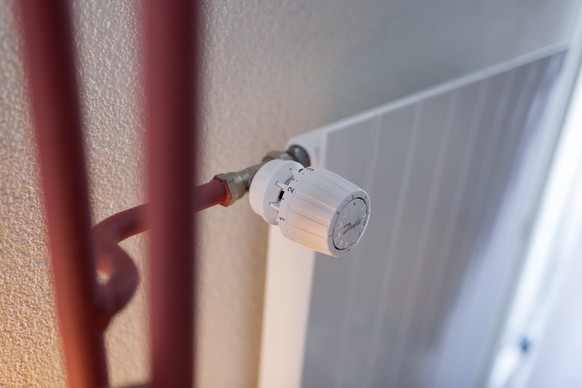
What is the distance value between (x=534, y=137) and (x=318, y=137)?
59cm

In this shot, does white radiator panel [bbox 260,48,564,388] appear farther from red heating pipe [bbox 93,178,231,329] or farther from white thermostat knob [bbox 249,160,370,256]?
red heating pipe [bbox 93,178,231,329]

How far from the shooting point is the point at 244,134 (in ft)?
1.61

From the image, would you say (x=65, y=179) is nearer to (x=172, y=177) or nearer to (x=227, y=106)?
(x=172, y=177)

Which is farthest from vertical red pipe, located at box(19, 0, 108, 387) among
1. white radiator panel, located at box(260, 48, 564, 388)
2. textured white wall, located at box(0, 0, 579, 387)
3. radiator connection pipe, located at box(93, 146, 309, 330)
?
white radiator panel, located at box(260, 48, 564, 388)

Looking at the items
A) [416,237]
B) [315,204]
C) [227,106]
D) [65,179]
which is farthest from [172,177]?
[416,237]

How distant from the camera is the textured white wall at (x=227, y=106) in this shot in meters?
0.34

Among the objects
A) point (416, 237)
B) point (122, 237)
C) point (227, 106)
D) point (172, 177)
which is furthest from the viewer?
point (416, 237)

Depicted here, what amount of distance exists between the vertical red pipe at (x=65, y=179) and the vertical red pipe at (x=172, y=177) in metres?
0.03

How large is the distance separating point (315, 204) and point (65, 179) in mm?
189

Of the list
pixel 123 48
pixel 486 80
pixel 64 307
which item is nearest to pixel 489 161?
pixel 486 80

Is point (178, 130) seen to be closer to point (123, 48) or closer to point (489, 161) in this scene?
point (123, 48)

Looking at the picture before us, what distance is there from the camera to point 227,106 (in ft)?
1.51

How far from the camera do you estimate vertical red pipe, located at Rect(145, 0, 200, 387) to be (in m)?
0.16

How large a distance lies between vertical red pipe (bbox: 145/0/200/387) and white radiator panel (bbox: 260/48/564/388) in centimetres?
28
